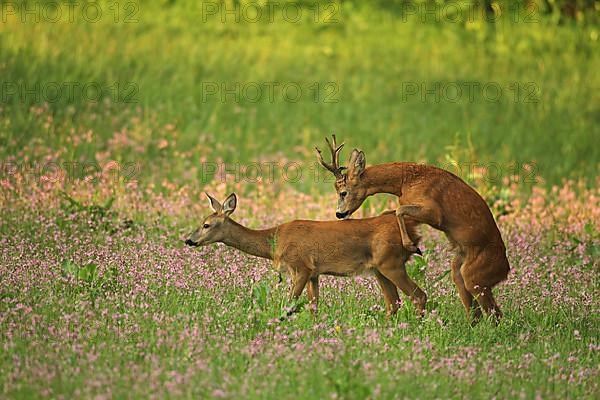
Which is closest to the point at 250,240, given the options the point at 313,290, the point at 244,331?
the point at 313,290

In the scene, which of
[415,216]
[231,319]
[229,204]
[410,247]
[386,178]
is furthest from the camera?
[229,204]

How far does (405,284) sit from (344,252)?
1.84 ft

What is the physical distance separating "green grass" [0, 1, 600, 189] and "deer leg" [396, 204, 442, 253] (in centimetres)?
548

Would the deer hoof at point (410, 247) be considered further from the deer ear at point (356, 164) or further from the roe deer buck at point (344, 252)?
the deer ear at point (356, 164)

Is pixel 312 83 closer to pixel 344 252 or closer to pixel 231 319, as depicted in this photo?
pixel 344 252

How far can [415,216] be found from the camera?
9.58 metres

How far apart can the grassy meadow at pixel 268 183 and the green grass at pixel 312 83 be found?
5 cm

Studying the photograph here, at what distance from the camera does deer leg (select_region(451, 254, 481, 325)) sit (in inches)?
382

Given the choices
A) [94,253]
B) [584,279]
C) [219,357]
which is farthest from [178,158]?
[219,357]

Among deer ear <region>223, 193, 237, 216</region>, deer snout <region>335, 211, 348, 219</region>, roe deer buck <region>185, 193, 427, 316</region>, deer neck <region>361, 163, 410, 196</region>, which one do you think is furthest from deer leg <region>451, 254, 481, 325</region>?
deer ear <region>223, 193, 237, 216</region>

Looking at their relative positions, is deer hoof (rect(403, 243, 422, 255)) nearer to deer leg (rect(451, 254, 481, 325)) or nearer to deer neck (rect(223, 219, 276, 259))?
deer leg (rect(451, 254, 481, 325))

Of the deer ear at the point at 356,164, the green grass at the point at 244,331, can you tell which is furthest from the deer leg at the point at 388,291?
the deer ear at the point at 356,164

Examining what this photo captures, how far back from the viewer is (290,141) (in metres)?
17.3

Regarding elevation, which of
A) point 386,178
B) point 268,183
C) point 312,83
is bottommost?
point 268,183
